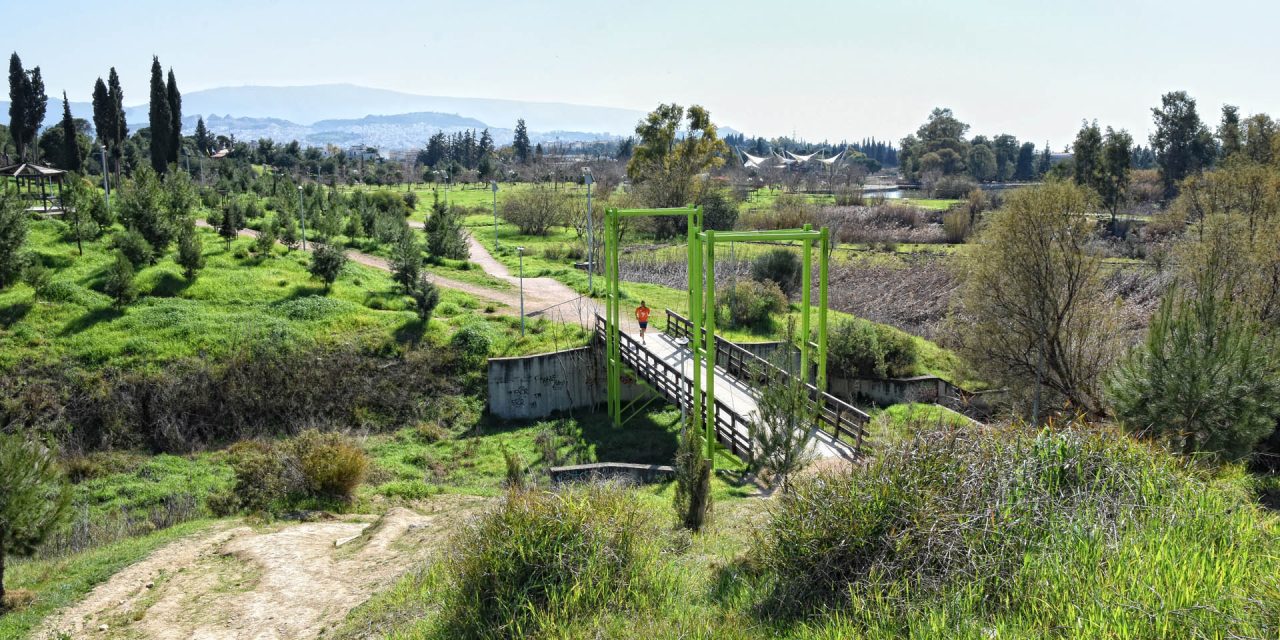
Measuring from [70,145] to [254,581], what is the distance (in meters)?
42.2

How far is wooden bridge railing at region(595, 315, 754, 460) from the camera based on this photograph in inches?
621

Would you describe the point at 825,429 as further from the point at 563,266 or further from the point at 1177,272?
the point at 563,266

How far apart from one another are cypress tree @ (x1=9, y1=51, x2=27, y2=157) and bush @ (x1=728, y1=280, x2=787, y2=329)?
39.8 meters

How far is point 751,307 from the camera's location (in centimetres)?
2891

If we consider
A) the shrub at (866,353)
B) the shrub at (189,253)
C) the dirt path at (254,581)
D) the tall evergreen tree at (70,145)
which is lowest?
the dirt path at (254,581)

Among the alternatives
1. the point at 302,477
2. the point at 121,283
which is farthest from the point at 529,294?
the point at 302,477

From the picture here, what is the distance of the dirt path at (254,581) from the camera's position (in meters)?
10.2

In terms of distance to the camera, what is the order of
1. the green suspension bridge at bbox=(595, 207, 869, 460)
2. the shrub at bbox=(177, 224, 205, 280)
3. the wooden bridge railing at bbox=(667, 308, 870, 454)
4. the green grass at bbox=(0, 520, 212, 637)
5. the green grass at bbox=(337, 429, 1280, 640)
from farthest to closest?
1. the shrub at bbox=(177, 224, 205, 280)
2. the green suspension bridge at bbox=(595, 207, 869, 460)
3. the wooden bridge railing at bbox=(667, 308, 870, 454)
4. the green grass at bbox=(0, 520, 212, 637)
5. the green grass at bbox=(337, 429, 1280, 640)

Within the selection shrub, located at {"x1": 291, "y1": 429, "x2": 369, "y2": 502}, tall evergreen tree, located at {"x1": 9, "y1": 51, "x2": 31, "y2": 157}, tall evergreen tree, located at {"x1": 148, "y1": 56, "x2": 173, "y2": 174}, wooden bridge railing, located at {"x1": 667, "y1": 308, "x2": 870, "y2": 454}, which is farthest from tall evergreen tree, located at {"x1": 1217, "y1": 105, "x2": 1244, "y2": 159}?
tall evergreen tree, located at {"x1": 9, "y1": 51, "x2": 31, "y2": 157}

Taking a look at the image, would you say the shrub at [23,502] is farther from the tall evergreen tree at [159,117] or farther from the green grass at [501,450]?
the tall evergreen tree at [159,117]

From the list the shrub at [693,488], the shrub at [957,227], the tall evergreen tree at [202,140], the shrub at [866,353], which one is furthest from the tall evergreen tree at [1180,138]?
the tall evergreen tree at [202,140]

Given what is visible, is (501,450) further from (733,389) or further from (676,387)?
(733,389)

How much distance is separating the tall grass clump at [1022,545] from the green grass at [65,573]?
9.33 meters

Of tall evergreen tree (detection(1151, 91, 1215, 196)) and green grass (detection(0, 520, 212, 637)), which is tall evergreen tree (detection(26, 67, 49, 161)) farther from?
tall evergreen tree (detection(1151, 91, 1215, 196))
